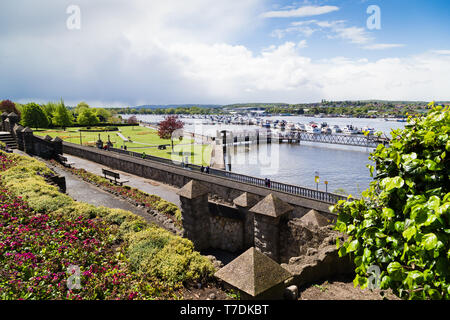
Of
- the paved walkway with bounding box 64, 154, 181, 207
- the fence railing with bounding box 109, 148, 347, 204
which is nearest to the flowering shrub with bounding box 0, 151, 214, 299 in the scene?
the paved walkway with bounding box 64, 154, 181, 207

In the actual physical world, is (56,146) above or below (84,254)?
above

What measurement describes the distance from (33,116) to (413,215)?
93429mm

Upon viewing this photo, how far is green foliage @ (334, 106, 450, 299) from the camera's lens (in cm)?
385

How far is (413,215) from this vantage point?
12.7 ft

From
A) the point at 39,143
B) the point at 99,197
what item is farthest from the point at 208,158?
the point at 99,197

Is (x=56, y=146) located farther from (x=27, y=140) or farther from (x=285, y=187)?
(x=285, y=187)

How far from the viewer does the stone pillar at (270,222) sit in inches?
463

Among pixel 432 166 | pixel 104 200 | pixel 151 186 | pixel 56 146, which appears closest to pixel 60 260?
pixel 432 166

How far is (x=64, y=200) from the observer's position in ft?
41.3

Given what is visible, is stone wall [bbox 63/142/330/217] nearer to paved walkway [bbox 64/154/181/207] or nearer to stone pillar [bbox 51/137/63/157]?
paved walkway [bbox 64/154/181/207]

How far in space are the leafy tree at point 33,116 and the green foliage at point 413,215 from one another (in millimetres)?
91546

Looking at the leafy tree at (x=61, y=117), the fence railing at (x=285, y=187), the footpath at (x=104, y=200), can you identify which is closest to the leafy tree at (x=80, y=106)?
the leafy tree at (x=61, y=117)

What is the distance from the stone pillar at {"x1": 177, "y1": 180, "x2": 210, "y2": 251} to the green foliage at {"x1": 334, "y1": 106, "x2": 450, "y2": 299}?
30.4ft
